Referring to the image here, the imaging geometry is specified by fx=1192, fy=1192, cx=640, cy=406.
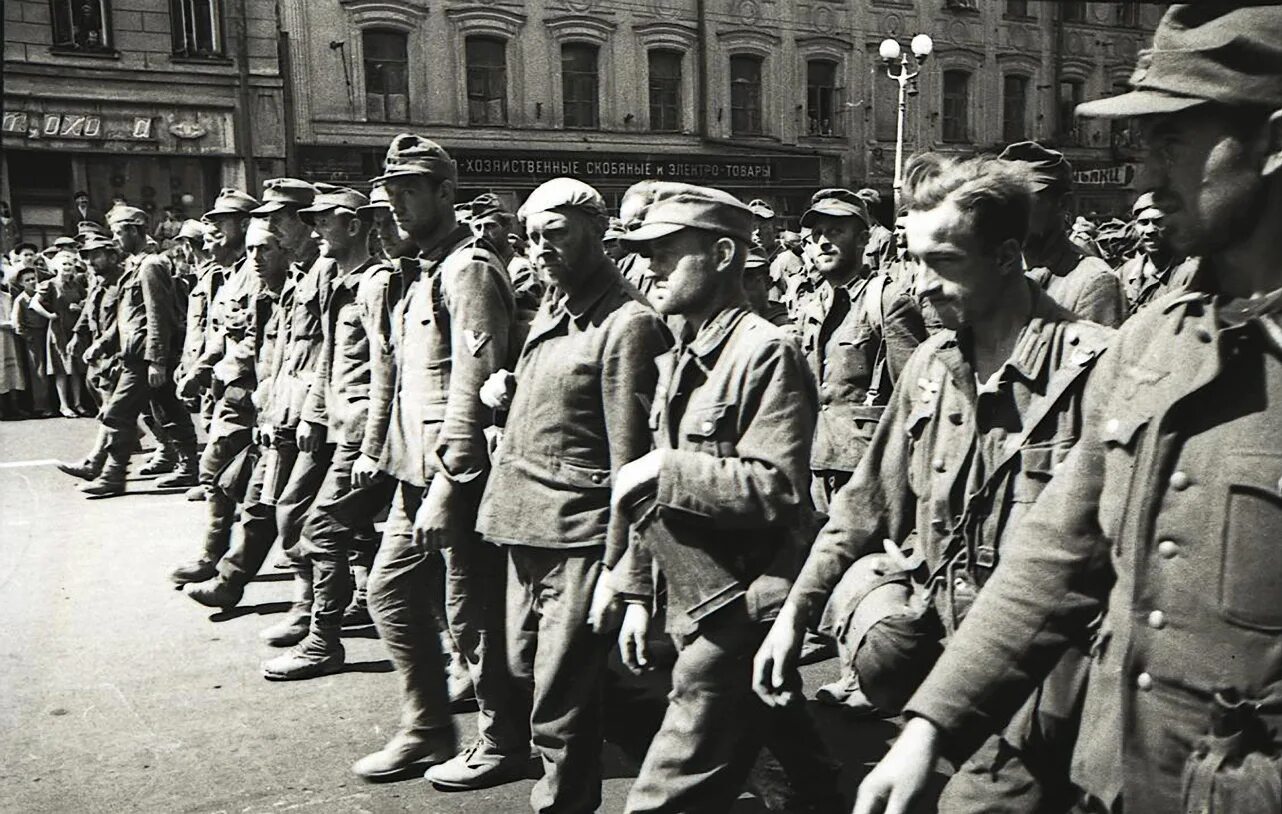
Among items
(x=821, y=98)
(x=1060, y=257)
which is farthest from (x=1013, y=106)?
(x=1060, y=257)

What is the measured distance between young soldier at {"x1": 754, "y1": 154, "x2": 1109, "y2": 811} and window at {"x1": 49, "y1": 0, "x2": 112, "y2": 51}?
23496 millimetres

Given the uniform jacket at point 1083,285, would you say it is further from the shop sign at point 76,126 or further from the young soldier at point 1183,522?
the shop sign at point 76,126

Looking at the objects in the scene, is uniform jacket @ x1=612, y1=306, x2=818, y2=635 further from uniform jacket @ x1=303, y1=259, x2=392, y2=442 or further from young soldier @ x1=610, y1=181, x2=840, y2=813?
uniform jacket @ x1=303, y1=259, x2=392, y2=442

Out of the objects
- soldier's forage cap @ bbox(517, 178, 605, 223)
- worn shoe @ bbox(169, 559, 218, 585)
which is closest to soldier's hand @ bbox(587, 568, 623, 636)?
soldier's forage cap @ bbox(517, 178, 605, 223)

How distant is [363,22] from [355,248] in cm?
2065

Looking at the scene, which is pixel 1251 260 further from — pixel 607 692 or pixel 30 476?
pixel 30 476

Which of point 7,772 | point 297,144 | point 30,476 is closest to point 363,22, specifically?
point 297,144

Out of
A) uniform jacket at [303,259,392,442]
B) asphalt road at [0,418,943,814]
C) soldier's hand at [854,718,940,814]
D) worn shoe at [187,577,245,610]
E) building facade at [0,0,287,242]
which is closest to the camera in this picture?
soldier's hand at [854,718,940,814]

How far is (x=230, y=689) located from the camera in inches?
241

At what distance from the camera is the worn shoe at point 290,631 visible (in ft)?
22.5

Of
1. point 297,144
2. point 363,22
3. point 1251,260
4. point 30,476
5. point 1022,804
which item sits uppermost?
point 363,22

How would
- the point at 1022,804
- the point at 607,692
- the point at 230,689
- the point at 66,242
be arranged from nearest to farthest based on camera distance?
1. the point at 1022,804
2. the point at 607,692
3. the point at 230,689
4. the point at 66,242

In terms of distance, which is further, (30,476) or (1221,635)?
(30,476)

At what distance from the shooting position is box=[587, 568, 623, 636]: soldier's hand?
3.87 meters
